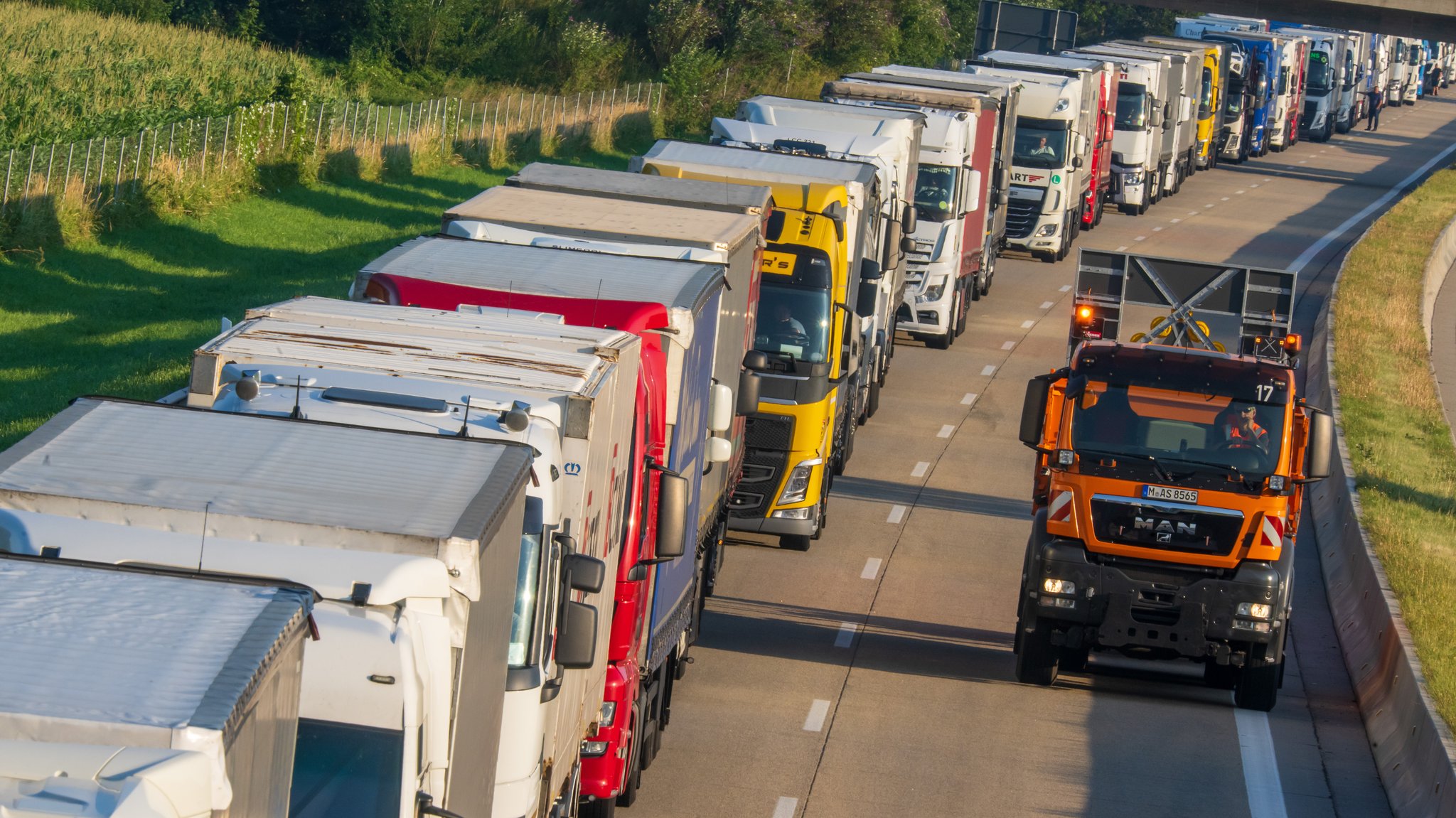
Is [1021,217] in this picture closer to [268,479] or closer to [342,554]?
[268,479]

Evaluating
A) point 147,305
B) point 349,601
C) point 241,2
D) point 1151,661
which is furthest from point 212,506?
point 241,2

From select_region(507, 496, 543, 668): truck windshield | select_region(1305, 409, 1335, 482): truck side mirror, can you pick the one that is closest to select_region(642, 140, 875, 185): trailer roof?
select_region(1305, 409, 1335, 482): truck side mirror

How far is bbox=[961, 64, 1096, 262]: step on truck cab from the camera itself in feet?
129

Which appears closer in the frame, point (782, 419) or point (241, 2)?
point (782, 419)

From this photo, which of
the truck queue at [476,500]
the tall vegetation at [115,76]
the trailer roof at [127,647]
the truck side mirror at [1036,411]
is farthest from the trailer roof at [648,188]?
the tall vegetation at [115,76]

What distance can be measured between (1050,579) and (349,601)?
930 centimetres

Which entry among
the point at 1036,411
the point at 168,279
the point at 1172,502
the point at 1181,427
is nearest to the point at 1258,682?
the point at 1172,502

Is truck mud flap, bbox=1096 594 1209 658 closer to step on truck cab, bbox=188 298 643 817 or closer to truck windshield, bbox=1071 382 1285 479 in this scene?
truck windshield, bbox=1071 382 1285 479

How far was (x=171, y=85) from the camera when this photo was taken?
146 ft

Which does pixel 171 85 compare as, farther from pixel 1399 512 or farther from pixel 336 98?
pixel 1399 512

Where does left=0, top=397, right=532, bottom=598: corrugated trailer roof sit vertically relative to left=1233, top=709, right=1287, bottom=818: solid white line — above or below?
above

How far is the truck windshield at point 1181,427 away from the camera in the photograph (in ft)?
48.5

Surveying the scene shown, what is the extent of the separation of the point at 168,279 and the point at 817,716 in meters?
18.6

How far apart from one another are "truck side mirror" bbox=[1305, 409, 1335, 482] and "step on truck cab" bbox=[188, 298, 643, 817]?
609 centimetres
